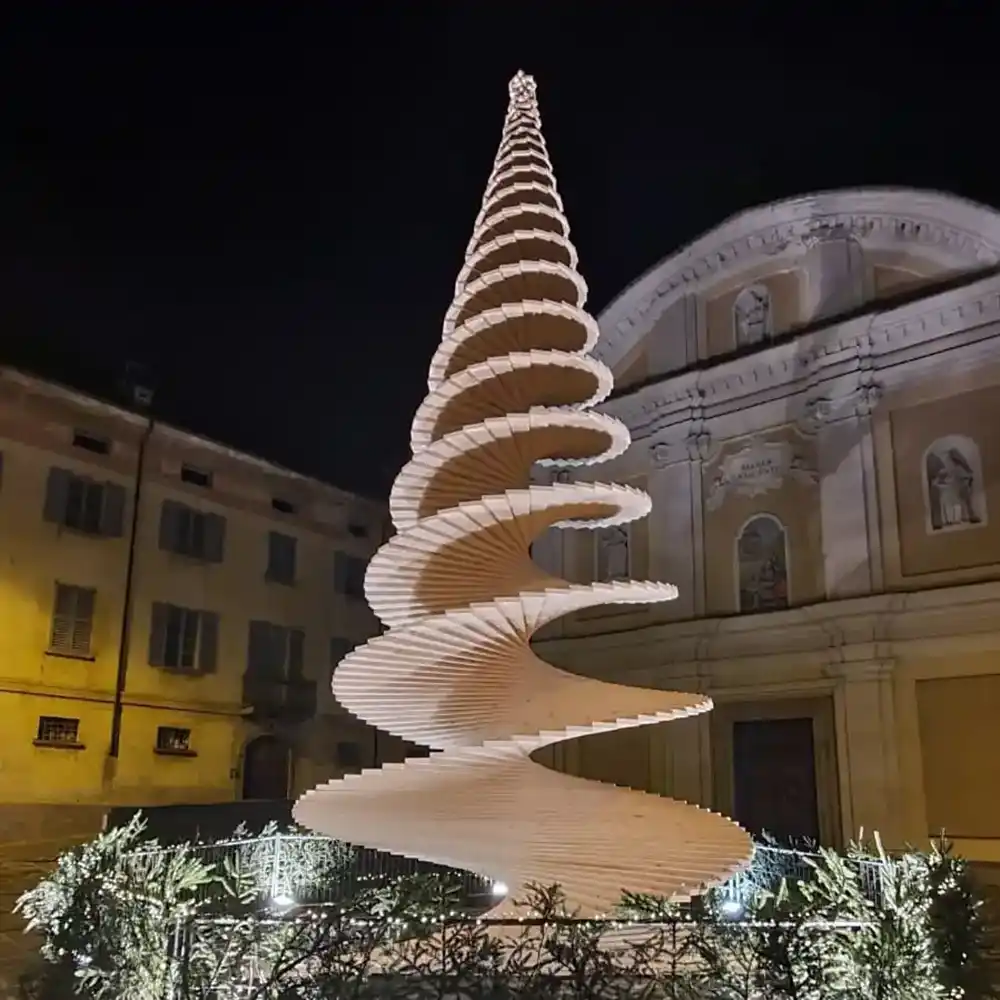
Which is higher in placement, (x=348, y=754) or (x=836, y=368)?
(x=836, y=368)

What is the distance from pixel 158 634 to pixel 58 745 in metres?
2.96

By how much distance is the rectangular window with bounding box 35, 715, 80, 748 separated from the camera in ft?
59.0

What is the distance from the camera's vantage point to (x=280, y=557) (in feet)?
76.7

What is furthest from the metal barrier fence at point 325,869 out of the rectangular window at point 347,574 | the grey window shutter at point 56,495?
the rectangular window at point 347,574

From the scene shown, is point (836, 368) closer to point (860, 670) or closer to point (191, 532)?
point (860, 670)

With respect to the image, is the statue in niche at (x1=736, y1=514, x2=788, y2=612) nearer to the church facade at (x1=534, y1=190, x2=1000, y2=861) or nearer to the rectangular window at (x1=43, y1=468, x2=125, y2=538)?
the church facade at (x1=534, y1=190, x2=1000, y2=861)

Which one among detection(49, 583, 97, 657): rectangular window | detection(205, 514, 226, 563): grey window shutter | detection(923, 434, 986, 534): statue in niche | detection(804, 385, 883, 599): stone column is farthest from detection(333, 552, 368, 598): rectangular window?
detection(923, 434, 986, 534): statue in niche

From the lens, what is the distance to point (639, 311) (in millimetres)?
20828

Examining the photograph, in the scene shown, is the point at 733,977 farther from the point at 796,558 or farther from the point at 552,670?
the point at 796,558

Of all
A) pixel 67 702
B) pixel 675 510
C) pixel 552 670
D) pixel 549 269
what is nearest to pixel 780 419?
pixel 675 510

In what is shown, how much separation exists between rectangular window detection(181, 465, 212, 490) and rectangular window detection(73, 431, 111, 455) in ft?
5.90

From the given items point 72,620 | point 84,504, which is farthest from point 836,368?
point 72,620

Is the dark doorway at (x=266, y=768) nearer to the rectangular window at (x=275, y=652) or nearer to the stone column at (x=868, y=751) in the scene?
the rectangular window at (x=275, y=652)

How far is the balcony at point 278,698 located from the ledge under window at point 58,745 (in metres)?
3.81
